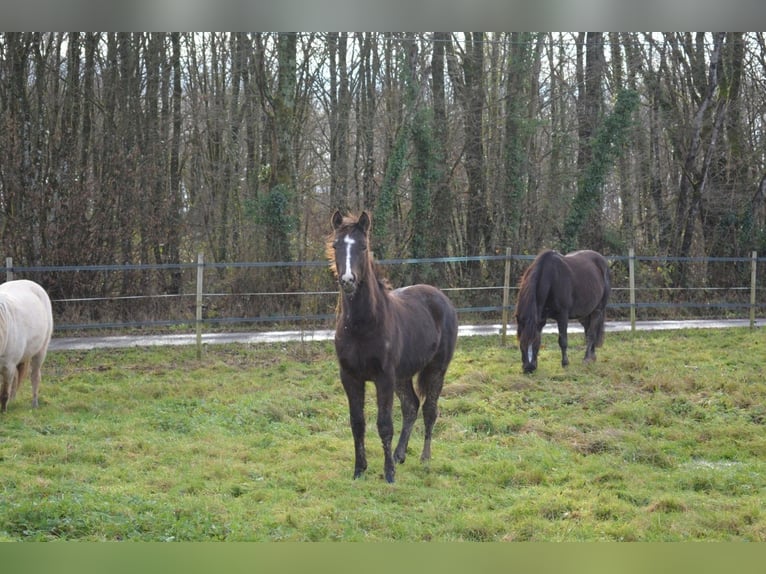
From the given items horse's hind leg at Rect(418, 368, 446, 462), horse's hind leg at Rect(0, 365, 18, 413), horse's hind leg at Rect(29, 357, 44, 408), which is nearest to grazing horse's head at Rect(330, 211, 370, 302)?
horse's hind leg at Rect(418, 368, 446, 462)

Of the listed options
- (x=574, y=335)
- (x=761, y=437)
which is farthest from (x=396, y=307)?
(x=574, y=335)

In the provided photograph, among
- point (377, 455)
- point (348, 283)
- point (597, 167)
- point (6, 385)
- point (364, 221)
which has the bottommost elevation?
point (377, 455)

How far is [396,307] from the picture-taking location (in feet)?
13.8

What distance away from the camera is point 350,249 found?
3.60m

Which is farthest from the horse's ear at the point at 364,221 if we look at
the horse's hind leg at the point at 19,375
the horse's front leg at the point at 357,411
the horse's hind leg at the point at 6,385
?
the horse's hind leg at the point at 19,375

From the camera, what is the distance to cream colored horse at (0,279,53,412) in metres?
5.46

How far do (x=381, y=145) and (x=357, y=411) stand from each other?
30.5 ft

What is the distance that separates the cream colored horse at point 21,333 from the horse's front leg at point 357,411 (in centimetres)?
267

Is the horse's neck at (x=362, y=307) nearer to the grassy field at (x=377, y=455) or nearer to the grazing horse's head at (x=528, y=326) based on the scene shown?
the grassy field at (x=377, y=455)

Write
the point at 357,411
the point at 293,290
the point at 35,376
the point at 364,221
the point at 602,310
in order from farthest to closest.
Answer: the point at 293,290 → the point at 602,310 → the point at 35,376 → the point at 357,411 → the point at 364,221

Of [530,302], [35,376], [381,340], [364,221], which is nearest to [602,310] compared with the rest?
[530,302]

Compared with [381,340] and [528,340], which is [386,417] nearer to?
[381,340]

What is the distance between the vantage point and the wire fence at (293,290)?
9.84 meters

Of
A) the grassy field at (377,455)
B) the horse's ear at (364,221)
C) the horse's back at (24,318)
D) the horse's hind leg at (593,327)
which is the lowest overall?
the grassy field at (377,455)
